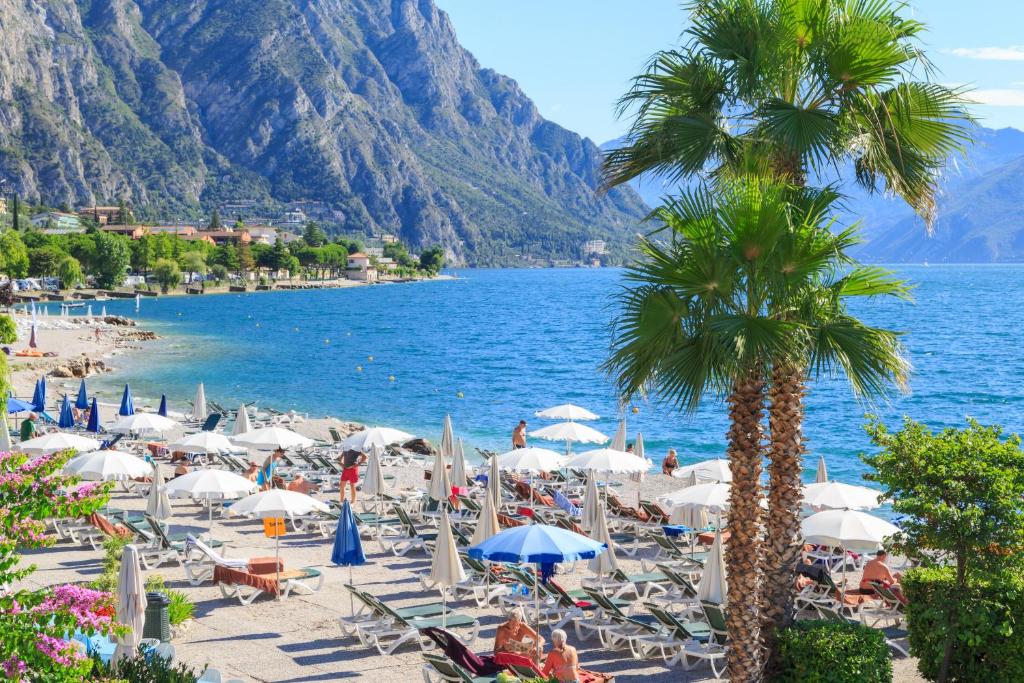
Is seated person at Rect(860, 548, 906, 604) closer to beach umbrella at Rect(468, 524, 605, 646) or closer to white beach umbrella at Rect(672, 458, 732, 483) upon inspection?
white beach umbrella at Rect(672, 458, 732, 483)

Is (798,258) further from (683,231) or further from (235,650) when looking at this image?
(235,650)

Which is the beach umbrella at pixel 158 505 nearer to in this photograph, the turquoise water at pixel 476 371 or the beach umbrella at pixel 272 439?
the beach umbrella at pixel 272 439

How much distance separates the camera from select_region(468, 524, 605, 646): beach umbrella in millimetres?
11047

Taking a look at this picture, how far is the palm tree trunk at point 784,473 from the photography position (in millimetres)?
8844

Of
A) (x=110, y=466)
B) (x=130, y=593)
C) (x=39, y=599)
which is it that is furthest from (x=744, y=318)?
(x=110, y=466)

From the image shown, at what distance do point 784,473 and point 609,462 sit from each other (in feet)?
30.8

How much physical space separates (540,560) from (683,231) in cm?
430

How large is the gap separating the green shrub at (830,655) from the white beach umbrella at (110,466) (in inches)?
481

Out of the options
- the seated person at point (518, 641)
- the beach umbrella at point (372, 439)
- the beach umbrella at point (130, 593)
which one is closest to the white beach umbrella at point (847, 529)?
the seated person at point (518, 641)

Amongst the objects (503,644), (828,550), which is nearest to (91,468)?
(503,644)

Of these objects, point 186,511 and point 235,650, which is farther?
point 186,511

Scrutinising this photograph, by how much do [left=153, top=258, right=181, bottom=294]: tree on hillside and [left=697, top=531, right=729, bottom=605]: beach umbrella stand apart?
137655mm

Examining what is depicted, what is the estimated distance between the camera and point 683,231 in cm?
874

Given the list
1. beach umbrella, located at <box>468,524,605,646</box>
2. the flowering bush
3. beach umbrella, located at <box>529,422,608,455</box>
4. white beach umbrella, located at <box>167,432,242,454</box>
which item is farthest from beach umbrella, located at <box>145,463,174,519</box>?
the flowering bush
